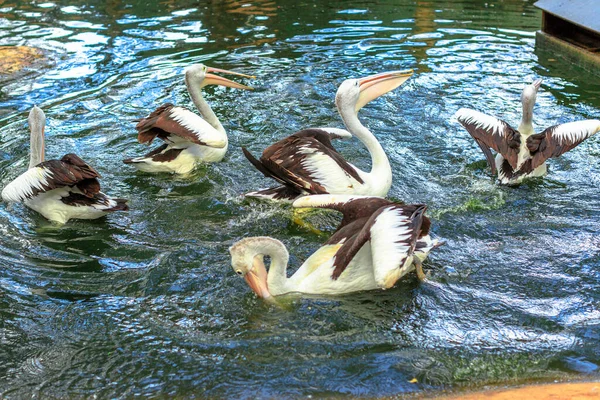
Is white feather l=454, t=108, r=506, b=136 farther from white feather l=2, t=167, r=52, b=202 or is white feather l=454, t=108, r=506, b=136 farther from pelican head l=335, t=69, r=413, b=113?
white feather l=2, t=167, r=52, b=202

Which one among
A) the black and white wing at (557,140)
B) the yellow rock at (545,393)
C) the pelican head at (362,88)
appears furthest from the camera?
the black and white wing at (557,140)

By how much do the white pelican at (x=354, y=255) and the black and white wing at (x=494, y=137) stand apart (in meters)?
1.48

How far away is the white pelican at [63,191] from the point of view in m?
4.52

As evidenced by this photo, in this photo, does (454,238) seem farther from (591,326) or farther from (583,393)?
(583,393)

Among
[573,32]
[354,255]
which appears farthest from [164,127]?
[573,32]

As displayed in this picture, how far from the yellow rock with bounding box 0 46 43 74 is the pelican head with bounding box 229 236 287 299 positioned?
5174mm

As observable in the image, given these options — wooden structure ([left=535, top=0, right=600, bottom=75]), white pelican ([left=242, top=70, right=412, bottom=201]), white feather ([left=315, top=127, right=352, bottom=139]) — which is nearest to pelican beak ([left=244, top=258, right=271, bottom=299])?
white pelican ([left=242, top=70, right=412, bottom=201])

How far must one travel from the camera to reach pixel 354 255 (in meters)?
3.55

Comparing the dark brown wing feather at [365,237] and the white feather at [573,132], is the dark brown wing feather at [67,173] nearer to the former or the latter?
the dark brown wing feather at [365,237]

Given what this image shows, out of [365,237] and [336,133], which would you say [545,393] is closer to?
[365,237]

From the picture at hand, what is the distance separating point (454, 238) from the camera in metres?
4.35

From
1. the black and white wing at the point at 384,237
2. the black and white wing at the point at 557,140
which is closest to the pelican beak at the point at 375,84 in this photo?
the black and white wing at the point at 557,140

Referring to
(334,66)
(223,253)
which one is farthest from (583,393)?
(334,66)

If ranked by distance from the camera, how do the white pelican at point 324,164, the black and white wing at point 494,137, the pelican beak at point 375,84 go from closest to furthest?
the white pelican at point 324,164
the pelican beak at point 375,84
the black and white wing at point 494,137
